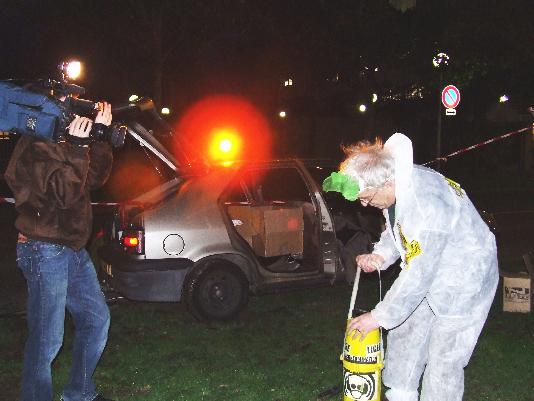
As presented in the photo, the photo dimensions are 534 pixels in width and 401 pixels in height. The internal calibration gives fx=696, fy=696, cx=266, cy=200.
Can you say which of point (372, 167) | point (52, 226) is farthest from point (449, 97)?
point (52, 226)

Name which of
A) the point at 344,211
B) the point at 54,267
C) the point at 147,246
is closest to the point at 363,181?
the point at 54,267

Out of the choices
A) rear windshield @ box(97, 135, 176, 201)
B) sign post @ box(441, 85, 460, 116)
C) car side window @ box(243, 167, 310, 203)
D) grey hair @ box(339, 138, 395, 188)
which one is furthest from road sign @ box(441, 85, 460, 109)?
grey hair @ box(339, 138, 395, 188)

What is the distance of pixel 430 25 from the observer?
2019 cm

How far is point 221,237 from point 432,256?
11.3 feet

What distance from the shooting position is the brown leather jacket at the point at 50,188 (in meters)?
3.76

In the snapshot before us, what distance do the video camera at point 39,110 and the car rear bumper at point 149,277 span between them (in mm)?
2514

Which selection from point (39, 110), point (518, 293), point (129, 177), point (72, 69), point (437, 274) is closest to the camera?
point (437, 274)

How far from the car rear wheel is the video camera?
9.08ft

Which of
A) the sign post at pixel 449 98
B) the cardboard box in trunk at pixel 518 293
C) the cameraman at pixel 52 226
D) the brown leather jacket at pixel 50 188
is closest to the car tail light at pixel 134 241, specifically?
the cameraman at pixel 52 226

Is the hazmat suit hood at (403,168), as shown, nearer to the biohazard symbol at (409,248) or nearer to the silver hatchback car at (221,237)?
the biohazard symbol at (409,248)

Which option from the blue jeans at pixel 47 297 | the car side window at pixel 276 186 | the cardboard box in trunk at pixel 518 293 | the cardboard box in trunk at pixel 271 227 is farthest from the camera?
the cardboard box in trunk at pixel 271 227

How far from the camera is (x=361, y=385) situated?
12.2ft

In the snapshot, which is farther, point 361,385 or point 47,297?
point 47,297

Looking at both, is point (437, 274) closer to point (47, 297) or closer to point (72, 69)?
point (47, 297)
